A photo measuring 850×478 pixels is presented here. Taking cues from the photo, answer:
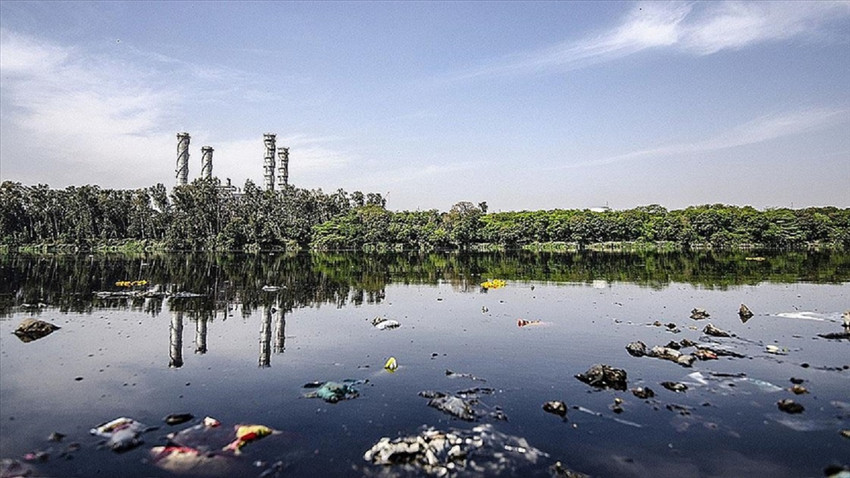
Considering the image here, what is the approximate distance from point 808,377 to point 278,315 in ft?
60.7

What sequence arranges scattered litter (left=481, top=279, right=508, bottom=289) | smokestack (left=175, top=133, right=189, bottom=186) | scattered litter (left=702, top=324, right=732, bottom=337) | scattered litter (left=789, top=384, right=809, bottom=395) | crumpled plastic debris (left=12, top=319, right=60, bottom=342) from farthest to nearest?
1. smokestack (left=175, top=133, right=189, bottom=186)
2. scattered litter (left=481, top=279, right=508, bottom=289)
3. scattered litter (left=702, top=324, right=732, bottom=337)
4. crumpled plastic debris (left=12, top=319, right=60, bottom=342)
5. scattered litter (left=789, top=384, right=809, bottom=395)

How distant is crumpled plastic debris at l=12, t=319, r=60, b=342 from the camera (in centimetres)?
1739

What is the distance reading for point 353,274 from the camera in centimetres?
4216

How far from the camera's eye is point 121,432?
9547mm

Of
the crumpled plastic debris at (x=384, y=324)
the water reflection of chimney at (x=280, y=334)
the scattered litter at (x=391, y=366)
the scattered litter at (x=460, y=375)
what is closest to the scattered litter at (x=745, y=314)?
the scattered litter at (x=460, y=375)

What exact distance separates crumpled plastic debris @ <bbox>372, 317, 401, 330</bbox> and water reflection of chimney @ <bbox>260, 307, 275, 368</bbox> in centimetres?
400

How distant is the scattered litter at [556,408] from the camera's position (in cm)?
1070

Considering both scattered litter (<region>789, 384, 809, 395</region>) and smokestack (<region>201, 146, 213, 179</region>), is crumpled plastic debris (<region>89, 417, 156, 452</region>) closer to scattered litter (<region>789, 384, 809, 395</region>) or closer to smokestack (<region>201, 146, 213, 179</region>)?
scattered litter (<region>789, 384, 809, 395</region>)

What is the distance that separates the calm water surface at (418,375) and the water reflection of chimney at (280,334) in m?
0.15

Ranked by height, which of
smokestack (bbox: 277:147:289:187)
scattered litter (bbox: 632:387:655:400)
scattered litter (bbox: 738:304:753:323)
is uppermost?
smokestack (bbox: 277:147:289:187)

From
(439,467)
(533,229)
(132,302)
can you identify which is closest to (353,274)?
(132,302)

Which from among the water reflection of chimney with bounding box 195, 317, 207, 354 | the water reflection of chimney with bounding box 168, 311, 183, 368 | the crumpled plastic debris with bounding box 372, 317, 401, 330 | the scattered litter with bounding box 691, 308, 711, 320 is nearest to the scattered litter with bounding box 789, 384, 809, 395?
the scattered litter with bounding box 691, 308, 711, 320

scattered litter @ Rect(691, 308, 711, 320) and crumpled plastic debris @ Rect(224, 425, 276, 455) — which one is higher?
scattered litter @ Rect(691, 308, 711, 320)

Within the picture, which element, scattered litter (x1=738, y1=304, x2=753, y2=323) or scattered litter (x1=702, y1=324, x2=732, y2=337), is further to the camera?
scattered litter (x1=738, y1=304, x2=753, y2=323)
